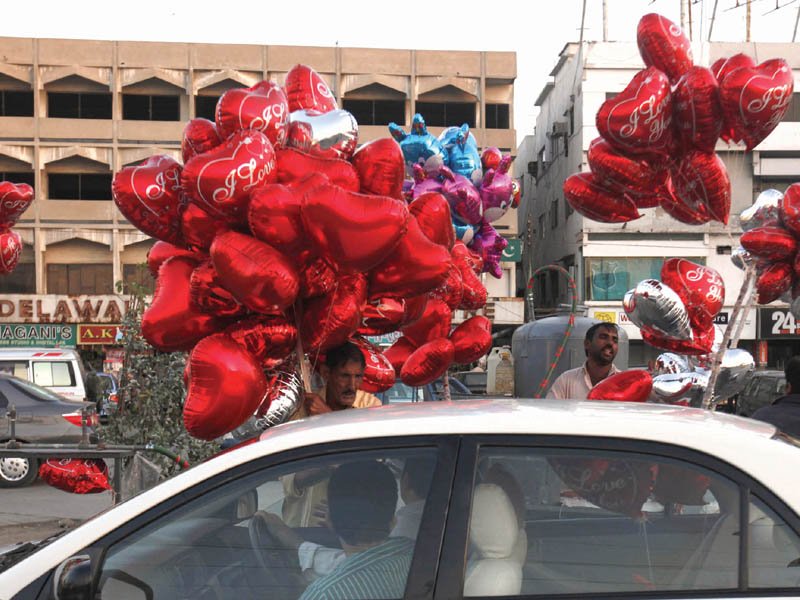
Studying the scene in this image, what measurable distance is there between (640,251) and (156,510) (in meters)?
31.9

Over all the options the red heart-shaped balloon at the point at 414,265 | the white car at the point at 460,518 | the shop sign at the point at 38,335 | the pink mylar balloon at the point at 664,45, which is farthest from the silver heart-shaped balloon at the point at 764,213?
the shop sign at the point at 38,335

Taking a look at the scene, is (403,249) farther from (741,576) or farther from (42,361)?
(42,361)

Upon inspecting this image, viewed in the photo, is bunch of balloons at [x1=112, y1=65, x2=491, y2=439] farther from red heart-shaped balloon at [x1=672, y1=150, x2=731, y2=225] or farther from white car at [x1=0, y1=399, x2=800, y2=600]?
red heart-shaped balloon at [x1=672, y1=150, x2=731, y2=225]

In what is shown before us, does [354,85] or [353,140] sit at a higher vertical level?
[354,85]

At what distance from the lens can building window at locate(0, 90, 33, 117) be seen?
3444 centimetres

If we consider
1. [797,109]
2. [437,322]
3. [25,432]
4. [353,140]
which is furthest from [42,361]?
[797,109]

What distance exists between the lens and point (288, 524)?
2.65m

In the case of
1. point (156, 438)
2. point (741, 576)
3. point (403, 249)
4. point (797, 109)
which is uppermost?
point (797, 109)

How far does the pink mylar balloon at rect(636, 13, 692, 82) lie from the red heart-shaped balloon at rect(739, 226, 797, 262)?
145cm

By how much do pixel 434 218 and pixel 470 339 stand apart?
6.13ft

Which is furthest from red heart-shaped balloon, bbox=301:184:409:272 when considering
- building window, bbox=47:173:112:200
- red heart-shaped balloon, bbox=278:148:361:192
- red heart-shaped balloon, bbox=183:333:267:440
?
building window, bbox=47:173:112:200

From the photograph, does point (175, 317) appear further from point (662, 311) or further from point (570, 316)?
point (570, 316)

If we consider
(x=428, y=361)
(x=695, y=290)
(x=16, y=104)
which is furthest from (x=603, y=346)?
(x=16, y=104)

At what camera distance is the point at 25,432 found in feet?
40.6
